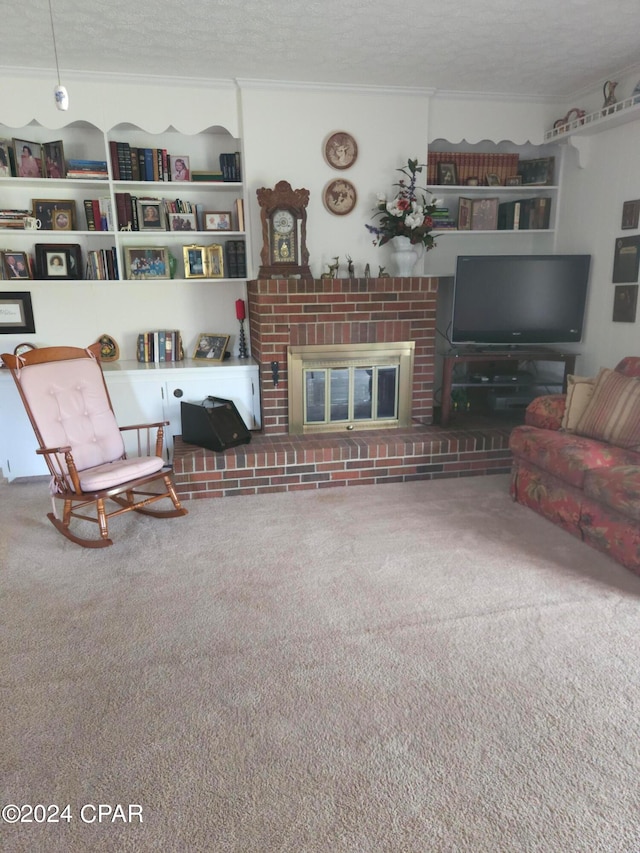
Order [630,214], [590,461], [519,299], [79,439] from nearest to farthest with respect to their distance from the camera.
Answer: [590,461]
[79,439]
[630,214]
[519,299]

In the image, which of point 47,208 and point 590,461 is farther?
point 47,208

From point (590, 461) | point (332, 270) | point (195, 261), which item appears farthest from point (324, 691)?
point (195, 261)

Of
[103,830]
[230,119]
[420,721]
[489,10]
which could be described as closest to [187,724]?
[103,830]

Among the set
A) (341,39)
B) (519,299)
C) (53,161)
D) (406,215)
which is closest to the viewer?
(341,39)

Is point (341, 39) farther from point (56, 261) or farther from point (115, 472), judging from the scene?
point (115, 472)

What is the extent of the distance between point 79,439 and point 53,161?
1.97 metres

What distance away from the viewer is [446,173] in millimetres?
4148

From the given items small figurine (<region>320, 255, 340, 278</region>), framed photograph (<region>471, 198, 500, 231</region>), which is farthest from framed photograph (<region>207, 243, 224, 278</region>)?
framed photograph (<region>471, 198, 500, 231</region>)

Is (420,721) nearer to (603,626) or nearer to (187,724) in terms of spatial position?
(187,724)

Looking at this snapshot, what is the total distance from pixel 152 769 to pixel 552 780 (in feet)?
3.59

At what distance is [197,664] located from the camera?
198 centimetres

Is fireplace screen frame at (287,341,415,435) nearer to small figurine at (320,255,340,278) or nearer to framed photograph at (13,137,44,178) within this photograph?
small figurine at (320,255,340,278)

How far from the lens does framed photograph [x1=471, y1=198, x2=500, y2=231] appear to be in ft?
13.9

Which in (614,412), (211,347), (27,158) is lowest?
(614,412)
